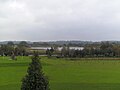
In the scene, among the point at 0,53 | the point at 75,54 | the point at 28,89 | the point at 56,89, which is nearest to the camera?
the point at 28,89

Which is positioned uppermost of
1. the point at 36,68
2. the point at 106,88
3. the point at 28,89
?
the point at 36,68

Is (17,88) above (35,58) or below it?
below

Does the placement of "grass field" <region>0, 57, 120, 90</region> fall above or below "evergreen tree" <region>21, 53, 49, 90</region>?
below

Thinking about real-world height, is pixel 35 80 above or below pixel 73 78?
above

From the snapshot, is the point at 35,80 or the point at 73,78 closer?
the point at 35,80

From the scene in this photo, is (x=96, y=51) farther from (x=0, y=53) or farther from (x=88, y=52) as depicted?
(x=0, y=53)

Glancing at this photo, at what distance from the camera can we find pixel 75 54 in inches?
4614

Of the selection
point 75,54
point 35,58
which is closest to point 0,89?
point 35,58

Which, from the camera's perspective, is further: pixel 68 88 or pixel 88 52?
pixel 88 52

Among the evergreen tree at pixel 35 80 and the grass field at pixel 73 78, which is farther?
the grass field at pixel 73 78

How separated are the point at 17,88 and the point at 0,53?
106329 millimetres

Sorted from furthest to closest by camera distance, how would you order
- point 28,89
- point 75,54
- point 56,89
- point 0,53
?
point 0,53, point 75,54, point 56,89, point 28,89

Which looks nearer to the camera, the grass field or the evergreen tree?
the evergreen tree

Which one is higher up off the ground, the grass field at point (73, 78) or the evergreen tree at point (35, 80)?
the evergreen tree at point (35, 80)
